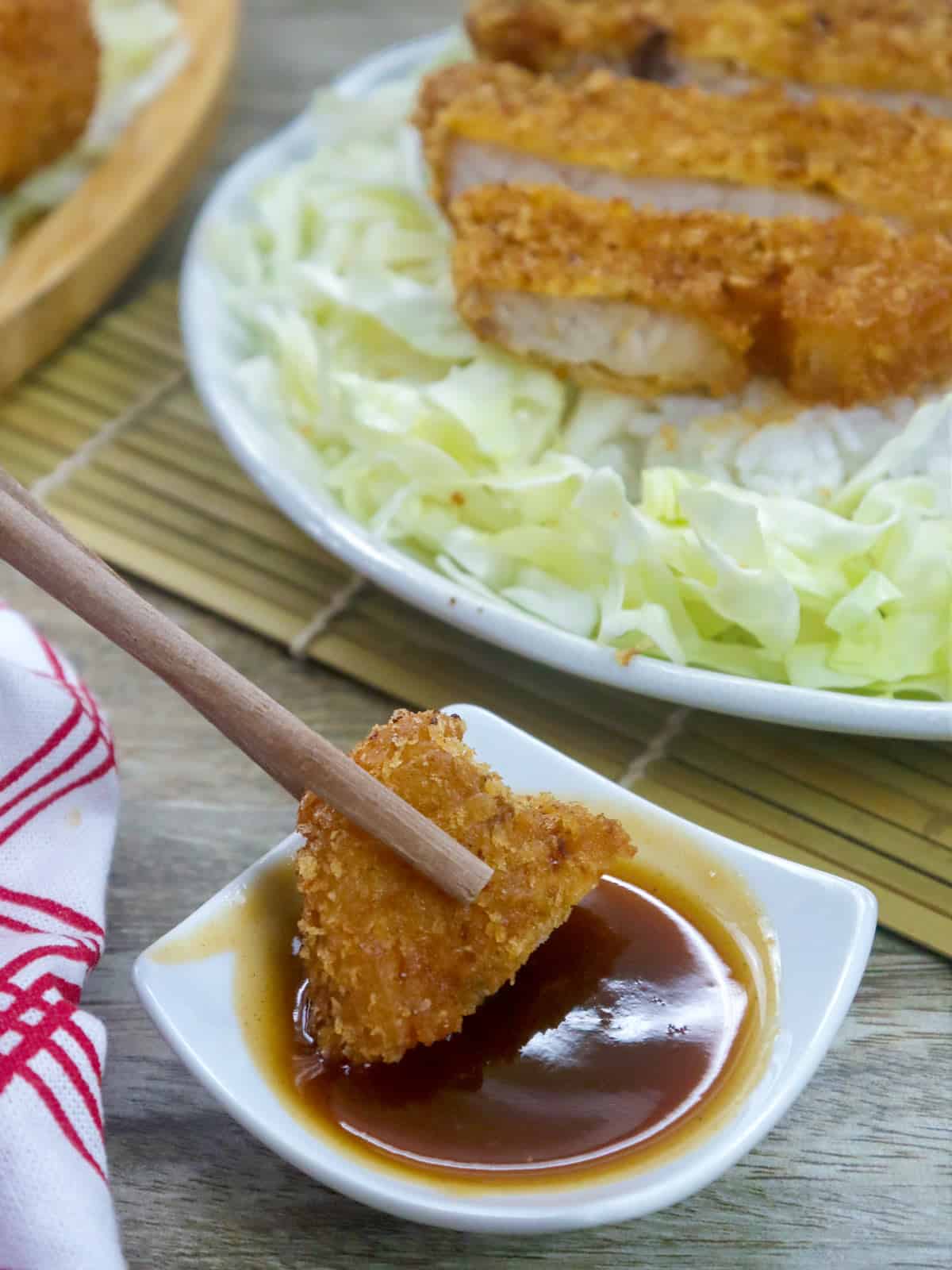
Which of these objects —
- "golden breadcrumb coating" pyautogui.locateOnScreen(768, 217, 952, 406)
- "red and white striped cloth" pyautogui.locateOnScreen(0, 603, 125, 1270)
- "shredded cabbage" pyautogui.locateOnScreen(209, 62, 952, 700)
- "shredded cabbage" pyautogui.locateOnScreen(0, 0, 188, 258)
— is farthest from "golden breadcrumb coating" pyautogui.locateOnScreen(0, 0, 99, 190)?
"golden breadcrumb coating" pyautogui.locateOnScreen(768, 217, 952, 406)

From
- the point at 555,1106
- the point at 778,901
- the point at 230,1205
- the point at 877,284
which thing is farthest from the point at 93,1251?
the point at 877,284

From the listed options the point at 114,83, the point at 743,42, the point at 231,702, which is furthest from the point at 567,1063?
the point at 114,83

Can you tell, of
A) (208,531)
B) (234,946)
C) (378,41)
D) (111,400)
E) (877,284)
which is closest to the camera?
(234,946)

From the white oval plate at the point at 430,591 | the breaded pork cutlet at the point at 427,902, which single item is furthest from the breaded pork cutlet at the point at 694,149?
the breaded pork cutlet at the point at 427,902

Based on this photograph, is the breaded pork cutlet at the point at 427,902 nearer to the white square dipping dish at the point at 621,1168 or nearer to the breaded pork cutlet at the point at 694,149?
the white square dipping dish at the point at 621,1168

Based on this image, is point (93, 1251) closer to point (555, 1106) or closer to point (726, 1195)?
point (555, 1106)

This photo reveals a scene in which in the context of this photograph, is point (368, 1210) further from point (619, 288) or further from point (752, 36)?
point (752, 36)
